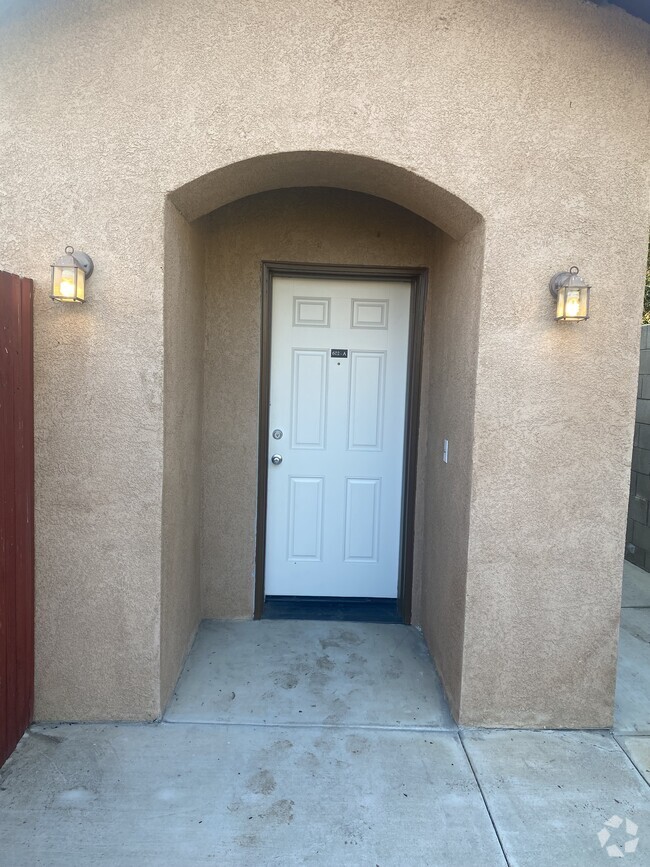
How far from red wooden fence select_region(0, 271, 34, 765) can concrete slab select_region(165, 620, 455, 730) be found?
0.73 meters

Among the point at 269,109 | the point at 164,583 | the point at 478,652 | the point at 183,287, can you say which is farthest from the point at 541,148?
the point at 164,583

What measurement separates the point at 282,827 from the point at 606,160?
3170mm

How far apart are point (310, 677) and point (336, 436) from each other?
1557 millimetres

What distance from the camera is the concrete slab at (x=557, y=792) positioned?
222 cm

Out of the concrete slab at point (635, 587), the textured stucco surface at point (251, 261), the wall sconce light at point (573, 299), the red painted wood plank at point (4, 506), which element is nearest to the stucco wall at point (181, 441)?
the textured stucco surface at point (251, 261)

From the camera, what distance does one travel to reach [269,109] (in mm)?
2672

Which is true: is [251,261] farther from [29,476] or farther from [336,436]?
[29,476]

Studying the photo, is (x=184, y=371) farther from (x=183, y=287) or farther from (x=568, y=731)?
(x=568, y=731)

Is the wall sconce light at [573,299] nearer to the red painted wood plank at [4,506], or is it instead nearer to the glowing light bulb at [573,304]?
the glowing light bulb at [573,304]

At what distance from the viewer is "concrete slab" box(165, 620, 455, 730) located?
299 cm

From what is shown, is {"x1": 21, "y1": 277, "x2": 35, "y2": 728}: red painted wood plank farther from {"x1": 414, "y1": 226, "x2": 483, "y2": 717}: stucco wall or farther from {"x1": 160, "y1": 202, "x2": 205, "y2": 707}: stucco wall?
{"x1": 414, "y1": 226, "x2": 483, "y2": 717}: stucco wall

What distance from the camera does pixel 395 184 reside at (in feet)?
9.62

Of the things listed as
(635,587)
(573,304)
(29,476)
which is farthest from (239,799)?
(635,587)

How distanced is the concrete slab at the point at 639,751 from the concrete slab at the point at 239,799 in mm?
789
